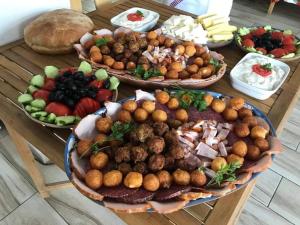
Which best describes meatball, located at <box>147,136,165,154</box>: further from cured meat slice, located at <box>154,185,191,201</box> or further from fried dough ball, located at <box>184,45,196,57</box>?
fried dough ball, located at <box>184,45,196,57</box>

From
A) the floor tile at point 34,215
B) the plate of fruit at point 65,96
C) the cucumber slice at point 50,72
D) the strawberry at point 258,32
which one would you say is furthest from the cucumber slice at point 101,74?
the floor tile at point 34,215

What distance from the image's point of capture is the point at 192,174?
0.57 meters

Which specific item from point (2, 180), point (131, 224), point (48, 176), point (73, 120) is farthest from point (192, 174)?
point (2, 180)

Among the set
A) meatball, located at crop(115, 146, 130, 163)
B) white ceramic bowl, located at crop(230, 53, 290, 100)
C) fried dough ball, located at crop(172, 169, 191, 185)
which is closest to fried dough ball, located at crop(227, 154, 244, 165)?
fried dough ball, located at crop(172, 169, 191, 185)

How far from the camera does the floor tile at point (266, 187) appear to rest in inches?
52.3

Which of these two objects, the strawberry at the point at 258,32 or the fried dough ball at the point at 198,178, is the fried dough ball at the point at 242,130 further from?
the strawberry at the point at 258,32

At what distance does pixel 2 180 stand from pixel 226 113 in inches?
46.5

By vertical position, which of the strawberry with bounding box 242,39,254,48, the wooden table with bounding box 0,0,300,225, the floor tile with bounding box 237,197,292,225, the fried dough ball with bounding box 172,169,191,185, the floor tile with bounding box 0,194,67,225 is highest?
the strawberry with bounding box 242,39,254,48

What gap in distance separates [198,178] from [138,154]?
0.43ft

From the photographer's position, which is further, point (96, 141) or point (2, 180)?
point (2, 180)

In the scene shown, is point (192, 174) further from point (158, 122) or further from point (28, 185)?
point (28, 185)

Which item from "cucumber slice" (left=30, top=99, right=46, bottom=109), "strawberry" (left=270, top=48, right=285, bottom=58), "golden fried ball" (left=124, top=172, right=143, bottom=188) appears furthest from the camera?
"strawberry" (left=270, top=48, right=285, bottom=58)

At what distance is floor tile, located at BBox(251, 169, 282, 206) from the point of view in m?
1.33

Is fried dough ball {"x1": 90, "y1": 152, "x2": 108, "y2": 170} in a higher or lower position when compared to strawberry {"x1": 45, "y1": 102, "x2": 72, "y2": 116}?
higher
